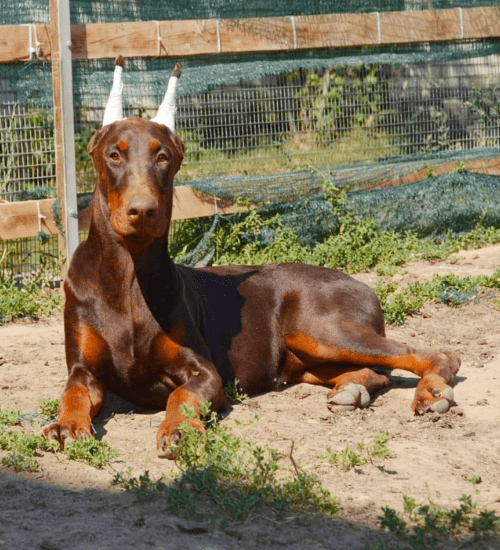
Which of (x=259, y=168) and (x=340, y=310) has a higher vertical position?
(x=259, y=168)

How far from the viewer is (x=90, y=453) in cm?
437

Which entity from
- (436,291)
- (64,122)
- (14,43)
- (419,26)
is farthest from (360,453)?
(419,26)

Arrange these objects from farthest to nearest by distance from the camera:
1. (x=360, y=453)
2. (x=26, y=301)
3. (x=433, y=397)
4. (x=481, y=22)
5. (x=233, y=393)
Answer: (x=481, y=22)
(x=26, y=301)
(x=233, y=393)
(x=433, y=397)
(x=360, y=453)

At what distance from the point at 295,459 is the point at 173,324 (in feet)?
3.79

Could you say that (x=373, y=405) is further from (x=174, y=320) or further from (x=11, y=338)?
(x=11, y=338)

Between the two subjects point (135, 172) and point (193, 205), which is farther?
point (193, 205)

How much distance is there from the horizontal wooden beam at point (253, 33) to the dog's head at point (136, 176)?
2875 millimetres

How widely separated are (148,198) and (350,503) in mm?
1772

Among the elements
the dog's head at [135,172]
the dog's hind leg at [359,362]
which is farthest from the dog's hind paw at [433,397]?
the dog's head at [135,172]

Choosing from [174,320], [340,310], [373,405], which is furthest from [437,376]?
[174,320]

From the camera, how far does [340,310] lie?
5918 millimetres

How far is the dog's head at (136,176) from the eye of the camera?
4.63m

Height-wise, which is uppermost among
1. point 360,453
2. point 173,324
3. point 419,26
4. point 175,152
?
point 419,26

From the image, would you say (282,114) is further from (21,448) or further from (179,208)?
(21,448)
